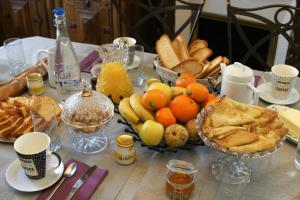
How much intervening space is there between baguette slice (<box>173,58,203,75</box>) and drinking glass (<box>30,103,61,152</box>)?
17.0 inches

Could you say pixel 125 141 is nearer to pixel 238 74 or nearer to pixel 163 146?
pixel 163 146

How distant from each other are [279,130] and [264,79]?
1.53 ft

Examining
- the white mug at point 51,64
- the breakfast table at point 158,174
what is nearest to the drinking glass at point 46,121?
the breakfast table at point 158,174

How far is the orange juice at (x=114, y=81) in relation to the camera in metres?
1.10

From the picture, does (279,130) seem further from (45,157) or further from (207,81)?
(45,157)

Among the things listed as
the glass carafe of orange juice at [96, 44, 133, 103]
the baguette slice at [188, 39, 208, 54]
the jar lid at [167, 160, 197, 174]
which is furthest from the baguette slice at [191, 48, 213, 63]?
the jar lid at [167, 160, 197, 174]

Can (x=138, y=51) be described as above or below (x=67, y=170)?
above

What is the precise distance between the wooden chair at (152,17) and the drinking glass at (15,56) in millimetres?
551

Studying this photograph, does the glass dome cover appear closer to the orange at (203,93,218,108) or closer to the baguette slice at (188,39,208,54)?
the orange at (203,93,218,108)

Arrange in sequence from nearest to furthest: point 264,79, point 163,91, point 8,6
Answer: point 163,91 < point 264,79 < point 8,6

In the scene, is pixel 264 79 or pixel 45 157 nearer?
pixel 45 157

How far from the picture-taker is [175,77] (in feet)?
3.85

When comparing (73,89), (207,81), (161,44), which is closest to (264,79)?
(207,81)

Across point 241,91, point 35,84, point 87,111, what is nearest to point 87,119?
point 87,111
